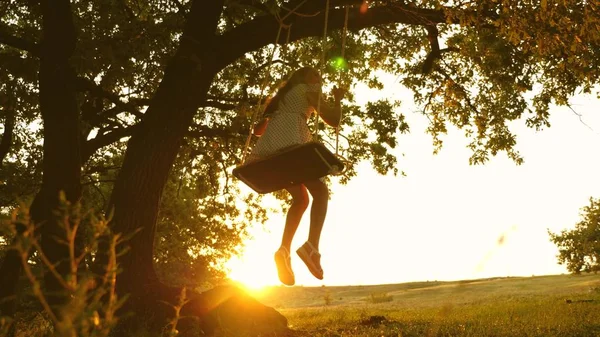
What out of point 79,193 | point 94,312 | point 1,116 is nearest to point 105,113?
point 1,116

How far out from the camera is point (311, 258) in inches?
222

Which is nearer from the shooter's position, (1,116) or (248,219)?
(1,116)

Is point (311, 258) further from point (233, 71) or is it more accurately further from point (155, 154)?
point (233, 71)

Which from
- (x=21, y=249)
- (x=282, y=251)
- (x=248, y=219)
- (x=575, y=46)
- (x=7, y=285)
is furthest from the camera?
(x=248, y=219)

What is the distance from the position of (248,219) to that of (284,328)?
11183 millimetres

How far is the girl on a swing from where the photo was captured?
18.6 feet

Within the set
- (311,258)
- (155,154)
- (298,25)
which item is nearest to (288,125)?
(311,258)

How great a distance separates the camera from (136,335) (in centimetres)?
583

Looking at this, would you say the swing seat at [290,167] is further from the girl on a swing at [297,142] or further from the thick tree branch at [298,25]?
the thick tree branch at [298,25]

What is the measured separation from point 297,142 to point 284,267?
125cm

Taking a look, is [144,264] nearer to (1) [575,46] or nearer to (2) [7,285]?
(2) [7,285]

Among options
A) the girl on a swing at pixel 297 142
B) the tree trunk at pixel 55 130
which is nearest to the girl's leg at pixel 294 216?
the girl on a swing at pixel 297 142

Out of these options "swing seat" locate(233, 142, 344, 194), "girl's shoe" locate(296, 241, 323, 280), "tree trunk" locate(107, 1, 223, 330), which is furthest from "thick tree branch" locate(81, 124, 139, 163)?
"girl's shoe" locate(296, 241, 323, 280)

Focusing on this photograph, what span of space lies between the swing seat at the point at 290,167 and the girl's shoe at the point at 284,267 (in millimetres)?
663
